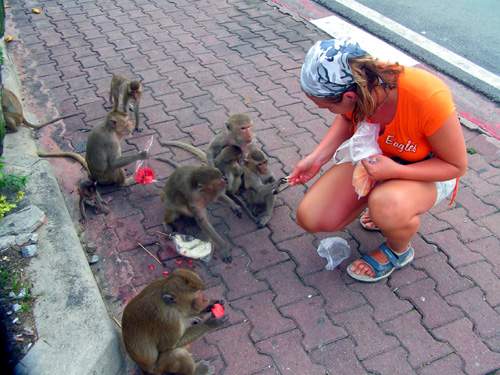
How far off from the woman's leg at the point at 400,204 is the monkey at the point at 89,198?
8.24ft

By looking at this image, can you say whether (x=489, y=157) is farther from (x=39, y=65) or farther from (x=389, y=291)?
(x=39, y=65)

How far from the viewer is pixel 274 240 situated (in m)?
4.61

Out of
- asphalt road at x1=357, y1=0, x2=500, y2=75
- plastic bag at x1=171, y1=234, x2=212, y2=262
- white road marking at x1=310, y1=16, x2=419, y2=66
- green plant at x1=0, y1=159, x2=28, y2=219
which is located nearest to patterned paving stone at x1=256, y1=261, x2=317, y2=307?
plastic bag at x1=171, y1=234, x2=212, y2=262

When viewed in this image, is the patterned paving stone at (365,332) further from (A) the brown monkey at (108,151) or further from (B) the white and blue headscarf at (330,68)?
(A) the brown monkey at (108,151)

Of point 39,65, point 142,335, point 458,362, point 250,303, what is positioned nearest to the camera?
point 142,335

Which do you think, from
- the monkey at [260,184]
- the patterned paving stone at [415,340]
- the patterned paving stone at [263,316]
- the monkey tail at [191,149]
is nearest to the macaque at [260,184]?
the monkey at [260,184]

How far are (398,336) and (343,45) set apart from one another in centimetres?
209

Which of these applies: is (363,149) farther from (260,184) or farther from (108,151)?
(108,151)

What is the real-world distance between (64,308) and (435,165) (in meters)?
2.78

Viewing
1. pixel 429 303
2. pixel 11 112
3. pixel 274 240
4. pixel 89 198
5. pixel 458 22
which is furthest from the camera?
pixel 458 22

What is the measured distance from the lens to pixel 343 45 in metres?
3.27

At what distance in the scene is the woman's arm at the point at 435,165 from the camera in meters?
3.54

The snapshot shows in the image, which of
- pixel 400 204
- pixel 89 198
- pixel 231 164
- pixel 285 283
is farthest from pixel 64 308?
pixel 400 204

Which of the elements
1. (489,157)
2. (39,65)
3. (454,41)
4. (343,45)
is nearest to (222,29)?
(39,65)
